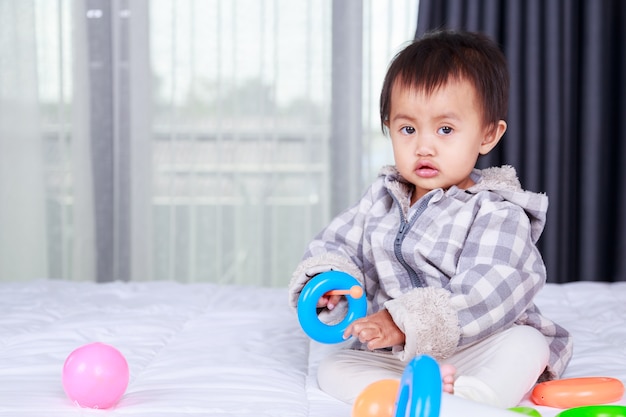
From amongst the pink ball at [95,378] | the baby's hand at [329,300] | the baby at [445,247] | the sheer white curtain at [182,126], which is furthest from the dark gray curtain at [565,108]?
the pink ball at [95,378]

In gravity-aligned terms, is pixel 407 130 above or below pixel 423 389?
above

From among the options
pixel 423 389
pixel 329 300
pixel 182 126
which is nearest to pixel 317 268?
pixel 329 300

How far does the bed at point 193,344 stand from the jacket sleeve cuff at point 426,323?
0.43ft

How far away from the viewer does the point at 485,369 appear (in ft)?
3.38

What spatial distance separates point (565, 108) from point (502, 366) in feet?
5.98

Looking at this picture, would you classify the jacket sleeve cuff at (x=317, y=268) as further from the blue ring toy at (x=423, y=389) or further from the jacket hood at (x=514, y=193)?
the blue ring toy at (x=423, y=389)

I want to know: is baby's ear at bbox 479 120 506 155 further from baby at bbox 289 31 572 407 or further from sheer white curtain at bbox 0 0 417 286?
sheer white curtain at bbox 0 0 417 286

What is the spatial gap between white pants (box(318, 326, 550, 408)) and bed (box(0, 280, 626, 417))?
3cm

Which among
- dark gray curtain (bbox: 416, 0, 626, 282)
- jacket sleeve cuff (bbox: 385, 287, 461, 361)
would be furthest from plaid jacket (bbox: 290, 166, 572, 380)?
dark gray curtain (bbox: 416, 0, 626, 282)

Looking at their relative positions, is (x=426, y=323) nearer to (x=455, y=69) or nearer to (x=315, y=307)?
(x=315, y=307)

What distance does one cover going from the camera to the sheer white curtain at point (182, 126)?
270 cm

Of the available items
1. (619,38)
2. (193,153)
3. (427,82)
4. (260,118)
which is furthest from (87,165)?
(619,38)

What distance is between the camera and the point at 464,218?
1.23 m

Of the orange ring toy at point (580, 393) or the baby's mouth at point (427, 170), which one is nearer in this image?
the orange ring toy at point (580, 393)
